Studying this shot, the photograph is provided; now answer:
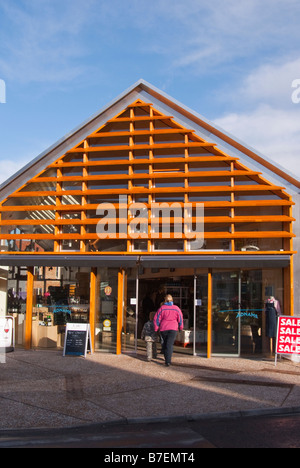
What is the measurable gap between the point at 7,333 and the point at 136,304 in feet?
11.6

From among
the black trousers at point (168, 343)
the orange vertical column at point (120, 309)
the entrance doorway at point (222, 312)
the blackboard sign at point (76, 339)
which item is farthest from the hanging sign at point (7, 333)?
the black trousers at point (168, 343)

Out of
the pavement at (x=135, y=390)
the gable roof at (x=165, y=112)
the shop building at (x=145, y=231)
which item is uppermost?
the gable roof at (x=165, y=112)

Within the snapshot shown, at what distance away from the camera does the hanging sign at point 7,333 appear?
1304cm

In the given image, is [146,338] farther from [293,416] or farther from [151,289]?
[293,416]

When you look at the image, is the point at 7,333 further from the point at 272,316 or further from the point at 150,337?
the point at 272,316

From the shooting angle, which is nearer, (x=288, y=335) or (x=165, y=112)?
(x=288, y=335)

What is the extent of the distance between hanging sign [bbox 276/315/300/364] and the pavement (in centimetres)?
41

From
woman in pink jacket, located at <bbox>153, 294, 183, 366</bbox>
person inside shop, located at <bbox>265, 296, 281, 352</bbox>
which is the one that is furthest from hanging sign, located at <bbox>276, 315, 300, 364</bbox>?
woman in pink jacket, located at <bbox>153, 294, 183, 366</bbox>

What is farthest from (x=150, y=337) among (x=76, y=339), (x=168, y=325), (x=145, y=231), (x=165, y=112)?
(x=165, y=112)

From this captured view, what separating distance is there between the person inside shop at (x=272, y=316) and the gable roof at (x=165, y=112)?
3091 millimetres

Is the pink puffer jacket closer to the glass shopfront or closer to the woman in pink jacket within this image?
the woman in pink jacket

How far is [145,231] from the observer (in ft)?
44.7

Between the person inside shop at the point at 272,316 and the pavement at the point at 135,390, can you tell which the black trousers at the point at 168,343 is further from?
the person inside shop at the point at 272,316

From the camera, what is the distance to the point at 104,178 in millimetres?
13969
